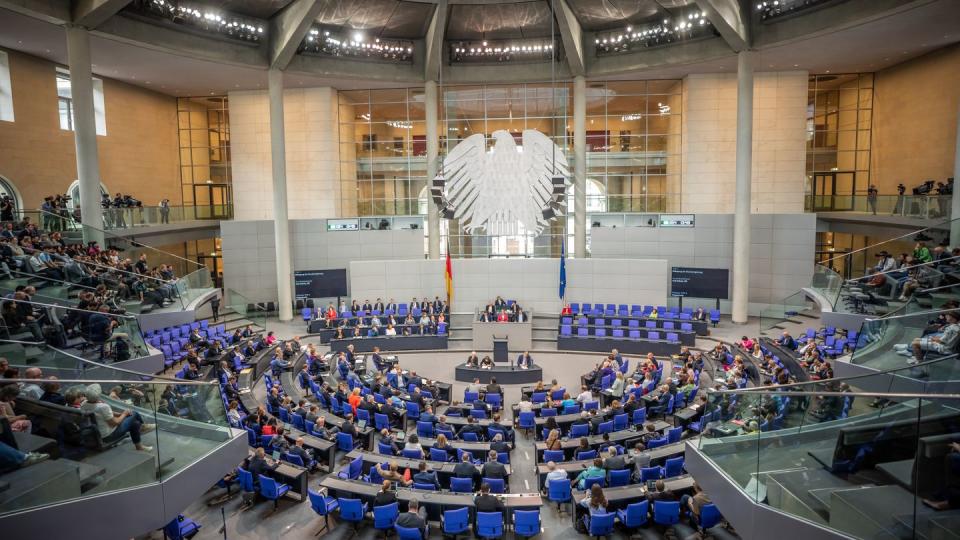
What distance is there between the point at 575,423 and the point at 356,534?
504 centimetres

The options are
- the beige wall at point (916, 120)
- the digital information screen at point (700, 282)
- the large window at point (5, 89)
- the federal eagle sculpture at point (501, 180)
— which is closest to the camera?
the federal eagle sculpture at point (501, 180)

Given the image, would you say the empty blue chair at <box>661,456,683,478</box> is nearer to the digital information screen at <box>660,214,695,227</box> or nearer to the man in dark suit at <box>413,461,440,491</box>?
the man in dark suit at <box>413,461,440,491</box>

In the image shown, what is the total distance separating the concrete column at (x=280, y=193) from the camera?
74.9ft

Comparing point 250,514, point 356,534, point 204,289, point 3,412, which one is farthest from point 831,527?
point 204,289

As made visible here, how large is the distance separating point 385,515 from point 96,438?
4144 millimetres

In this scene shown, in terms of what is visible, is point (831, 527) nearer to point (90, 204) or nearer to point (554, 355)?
point (554, 355)

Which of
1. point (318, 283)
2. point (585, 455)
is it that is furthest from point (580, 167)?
point (585, 455)

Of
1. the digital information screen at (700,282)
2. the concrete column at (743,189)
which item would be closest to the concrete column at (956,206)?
the concrete column at (743,189)

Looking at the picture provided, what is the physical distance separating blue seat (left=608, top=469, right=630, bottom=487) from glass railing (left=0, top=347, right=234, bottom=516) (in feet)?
20.2

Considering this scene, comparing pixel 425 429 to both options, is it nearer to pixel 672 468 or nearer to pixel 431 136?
pixel 672 468

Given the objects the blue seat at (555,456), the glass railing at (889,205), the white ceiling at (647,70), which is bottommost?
the blue seat at (555,456)

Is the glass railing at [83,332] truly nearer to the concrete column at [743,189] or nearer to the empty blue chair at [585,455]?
the empty blue chair at [585,455]

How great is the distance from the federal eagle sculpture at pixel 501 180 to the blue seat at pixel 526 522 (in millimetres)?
7191

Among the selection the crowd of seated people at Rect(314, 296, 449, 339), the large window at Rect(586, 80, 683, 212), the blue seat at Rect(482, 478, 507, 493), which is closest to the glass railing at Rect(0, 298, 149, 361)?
the blue seat at Rect(482, 478, 507, 493)
